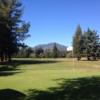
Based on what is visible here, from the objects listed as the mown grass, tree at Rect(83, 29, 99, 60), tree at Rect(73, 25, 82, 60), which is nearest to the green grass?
the mown grass

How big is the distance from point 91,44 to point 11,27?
31200 mm

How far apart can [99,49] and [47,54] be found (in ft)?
159

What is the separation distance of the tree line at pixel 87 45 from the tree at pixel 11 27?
26.7 m

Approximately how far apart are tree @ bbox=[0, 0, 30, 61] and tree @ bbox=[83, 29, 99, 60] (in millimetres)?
26479

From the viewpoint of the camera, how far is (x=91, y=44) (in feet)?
312

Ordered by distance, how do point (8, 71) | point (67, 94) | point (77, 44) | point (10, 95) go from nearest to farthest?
point (10, 95), point (67, 94), point (8, 71), point (77, 44)

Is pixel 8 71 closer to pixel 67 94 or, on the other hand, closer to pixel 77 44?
pixel 67 94

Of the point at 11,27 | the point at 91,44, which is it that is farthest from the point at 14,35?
the point at 91,44

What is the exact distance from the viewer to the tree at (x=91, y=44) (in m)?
95.2

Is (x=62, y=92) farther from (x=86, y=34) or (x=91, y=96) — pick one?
(x=86, y=34)

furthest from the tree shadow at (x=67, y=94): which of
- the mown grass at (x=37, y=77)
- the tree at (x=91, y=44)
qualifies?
the tree at (x=91, y=44)

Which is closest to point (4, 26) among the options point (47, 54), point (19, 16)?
point (19, 16)

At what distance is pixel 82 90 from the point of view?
16.8m

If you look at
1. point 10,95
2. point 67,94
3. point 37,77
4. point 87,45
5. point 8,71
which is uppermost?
point 87,45
